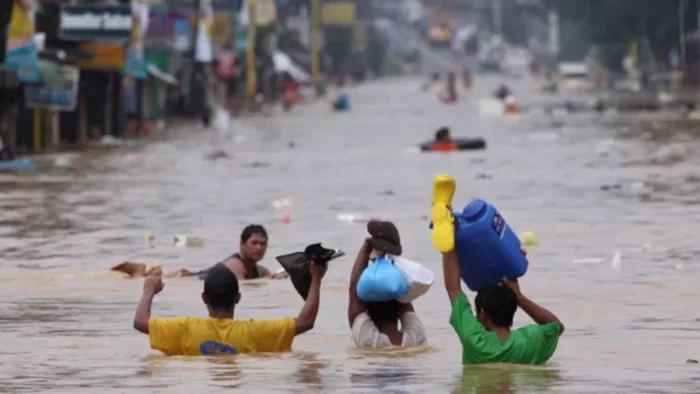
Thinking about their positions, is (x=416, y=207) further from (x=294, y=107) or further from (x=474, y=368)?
(x=294, y=107)

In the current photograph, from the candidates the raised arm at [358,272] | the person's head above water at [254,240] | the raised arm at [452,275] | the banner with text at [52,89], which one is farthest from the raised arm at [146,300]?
the banner with text at [52,89]

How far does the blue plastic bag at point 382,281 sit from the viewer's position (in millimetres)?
12812

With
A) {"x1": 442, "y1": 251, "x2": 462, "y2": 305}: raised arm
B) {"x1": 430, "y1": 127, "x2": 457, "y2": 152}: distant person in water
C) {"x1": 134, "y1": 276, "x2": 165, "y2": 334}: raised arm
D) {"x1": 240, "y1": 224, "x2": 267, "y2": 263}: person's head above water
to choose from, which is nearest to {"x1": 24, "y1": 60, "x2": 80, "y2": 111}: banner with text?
{"x1": 430, "y1": 127, "x2": 457, "y2": 152}: distant person in water

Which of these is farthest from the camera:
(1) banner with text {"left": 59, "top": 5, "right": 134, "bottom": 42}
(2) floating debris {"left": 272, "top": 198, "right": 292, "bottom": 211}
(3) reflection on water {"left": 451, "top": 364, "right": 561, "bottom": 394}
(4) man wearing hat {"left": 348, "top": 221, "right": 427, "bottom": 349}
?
(1) banner with text {"left": 59, "top": 5, "right": 134, "bottom": 42}

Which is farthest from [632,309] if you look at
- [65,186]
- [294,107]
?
[294,107]

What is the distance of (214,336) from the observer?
1290cm

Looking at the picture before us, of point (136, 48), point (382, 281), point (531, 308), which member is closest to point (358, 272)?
point (382, 281)

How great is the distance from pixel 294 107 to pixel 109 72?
38.9 metres

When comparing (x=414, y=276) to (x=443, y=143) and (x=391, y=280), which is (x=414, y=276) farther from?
(x=443, y=143)

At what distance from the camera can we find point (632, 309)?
16266 millimetres

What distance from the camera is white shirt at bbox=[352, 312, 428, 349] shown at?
1328cm

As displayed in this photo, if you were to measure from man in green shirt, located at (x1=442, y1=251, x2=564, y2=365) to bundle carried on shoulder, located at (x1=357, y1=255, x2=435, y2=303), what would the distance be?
2.54 ft

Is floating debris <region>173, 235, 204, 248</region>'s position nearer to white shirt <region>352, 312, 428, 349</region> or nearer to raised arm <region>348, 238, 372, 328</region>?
white shirt <region>352, 312, 428, 349</region>

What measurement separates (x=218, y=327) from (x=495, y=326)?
1809 millimetres
